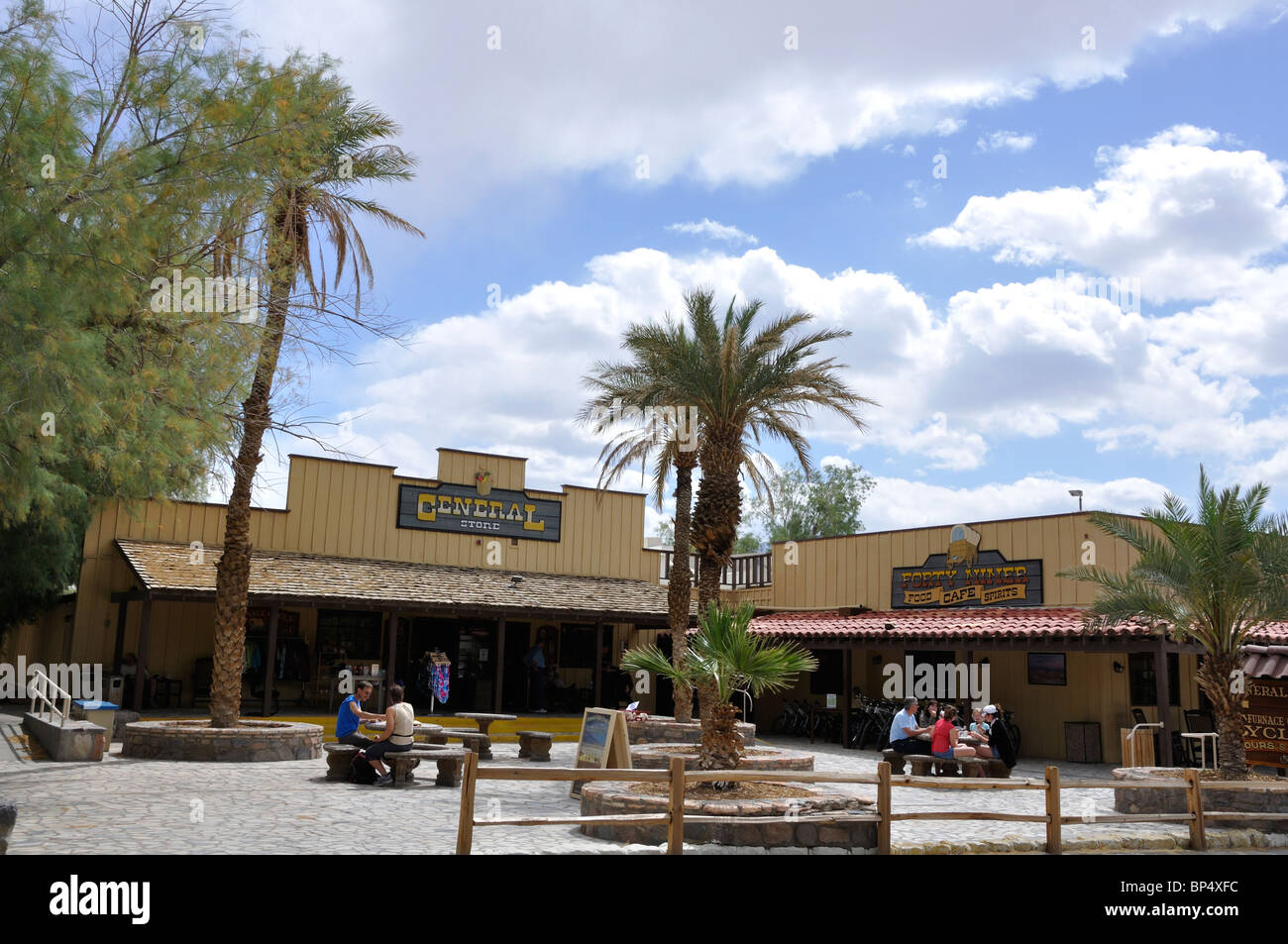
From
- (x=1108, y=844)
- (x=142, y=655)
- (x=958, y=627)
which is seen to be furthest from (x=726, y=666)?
(x=142, y=655)

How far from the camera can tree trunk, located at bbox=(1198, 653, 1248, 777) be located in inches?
465

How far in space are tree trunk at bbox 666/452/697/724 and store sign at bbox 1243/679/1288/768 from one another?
312 inches

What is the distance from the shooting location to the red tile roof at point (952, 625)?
56.1ft

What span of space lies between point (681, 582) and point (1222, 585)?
9037 millimetres

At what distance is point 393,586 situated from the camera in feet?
70.7

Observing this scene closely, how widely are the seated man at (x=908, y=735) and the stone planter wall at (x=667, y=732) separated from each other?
7.61 feet

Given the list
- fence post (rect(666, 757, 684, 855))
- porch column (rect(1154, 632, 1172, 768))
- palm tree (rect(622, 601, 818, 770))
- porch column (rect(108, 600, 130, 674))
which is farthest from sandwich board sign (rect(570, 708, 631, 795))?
porch column (rect(108, 600, 130, 674))

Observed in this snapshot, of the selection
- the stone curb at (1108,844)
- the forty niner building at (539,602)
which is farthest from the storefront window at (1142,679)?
the stone curb at (1108,844)

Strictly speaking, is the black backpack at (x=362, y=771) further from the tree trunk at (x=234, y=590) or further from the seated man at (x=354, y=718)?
the tree trunk at (x=234, y=590)

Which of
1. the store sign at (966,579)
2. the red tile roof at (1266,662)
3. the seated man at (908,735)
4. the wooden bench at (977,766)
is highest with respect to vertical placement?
the store sign at (966,579)

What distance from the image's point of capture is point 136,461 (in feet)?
38.1

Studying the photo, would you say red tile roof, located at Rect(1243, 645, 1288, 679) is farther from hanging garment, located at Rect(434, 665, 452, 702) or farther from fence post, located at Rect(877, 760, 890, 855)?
hanging garment, located at Rect(434, 665, 452, 702)

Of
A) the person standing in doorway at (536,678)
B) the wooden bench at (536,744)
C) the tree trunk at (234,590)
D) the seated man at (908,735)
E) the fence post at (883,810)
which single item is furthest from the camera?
the person standing in doorway at (536,678)
